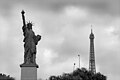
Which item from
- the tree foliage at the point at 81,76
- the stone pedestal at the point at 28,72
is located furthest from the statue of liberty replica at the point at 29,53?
the tree foliage at the point at 81,76

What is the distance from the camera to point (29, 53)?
35.3 meters

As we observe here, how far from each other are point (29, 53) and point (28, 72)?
5.33 feet

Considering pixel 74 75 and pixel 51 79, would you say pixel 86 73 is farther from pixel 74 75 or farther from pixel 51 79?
pixel 51 79

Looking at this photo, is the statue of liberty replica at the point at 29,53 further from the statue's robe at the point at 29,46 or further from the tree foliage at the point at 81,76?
the tree foliage at the point at 81,76

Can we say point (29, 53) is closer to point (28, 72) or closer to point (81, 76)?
point (28, 72)

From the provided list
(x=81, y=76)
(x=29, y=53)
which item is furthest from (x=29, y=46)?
(x=81, y=76)

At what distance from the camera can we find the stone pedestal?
34625 mm

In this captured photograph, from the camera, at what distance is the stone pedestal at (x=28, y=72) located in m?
34.6

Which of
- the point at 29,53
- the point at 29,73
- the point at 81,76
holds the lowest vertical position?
the point at 29,73

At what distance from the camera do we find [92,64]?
545 ft

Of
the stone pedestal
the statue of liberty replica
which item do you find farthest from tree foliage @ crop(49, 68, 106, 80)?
the stone pedestal

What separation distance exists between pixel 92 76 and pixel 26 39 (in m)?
47.9

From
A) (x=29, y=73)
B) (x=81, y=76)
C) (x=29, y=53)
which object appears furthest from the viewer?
(x=81, y=76)

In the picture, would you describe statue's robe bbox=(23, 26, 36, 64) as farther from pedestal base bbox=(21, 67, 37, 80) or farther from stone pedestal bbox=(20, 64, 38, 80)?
pedestal base bbox=(21, 67, 37, 80)
